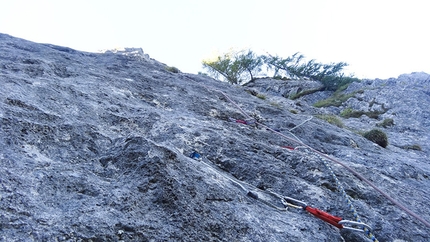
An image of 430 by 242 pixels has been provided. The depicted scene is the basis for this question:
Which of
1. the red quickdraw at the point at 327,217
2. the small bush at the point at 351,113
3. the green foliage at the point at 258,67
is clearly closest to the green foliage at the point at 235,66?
the green foliage at the point at 258,67

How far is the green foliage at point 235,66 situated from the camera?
2364 centimetres

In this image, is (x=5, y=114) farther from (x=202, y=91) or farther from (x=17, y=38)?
(x=17, y=38)

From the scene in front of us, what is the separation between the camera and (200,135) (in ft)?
14.3

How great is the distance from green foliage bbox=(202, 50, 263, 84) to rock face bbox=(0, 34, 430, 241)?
1718 cm

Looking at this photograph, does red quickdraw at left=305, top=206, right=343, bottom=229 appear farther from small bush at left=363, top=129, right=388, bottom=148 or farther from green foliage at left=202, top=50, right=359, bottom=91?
green foliage at left=202, top=50, right=359, bottom=91

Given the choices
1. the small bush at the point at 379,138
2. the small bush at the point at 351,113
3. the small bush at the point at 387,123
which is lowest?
the small bush at the point at 379,138

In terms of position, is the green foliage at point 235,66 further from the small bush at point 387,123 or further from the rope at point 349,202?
the rope at point 349,202

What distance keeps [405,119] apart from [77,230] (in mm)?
11507

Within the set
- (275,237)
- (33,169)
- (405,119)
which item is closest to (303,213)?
(275,237)

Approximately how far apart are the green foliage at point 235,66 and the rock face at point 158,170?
17175mm

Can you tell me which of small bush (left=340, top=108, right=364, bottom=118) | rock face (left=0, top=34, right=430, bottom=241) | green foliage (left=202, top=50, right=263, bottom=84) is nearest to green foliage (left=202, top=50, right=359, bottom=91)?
green foliage (left=202, top=50, right=263, bottom=84)

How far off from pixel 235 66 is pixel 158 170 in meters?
21.5

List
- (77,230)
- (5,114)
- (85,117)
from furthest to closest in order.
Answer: (85,117), (5,114), (77,230)

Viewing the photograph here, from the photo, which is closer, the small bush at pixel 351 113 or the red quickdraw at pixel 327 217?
the red quickdraw at pixel 327 217
